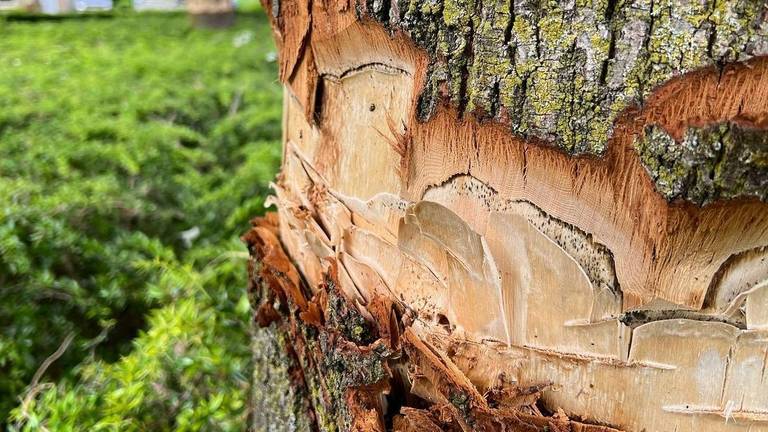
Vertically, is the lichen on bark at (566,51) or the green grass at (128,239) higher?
the lichen on bark at (566,51)

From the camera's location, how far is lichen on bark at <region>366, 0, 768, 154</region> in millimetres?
486

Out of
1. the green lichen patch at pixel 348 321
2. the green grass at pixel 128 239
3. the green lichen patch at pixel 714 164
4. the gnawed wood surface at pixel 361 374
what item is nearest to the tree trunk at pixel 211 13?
the green grass at pixel 128 239

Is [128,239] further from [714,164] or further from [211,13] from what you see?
[211,13]

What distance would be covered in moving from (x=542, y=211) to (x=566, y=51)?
0.50 feet

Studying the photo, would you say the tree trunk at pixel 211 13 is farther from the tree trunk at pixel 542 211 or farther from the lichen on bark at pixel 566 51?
the lichen on bark at pixel 566 51

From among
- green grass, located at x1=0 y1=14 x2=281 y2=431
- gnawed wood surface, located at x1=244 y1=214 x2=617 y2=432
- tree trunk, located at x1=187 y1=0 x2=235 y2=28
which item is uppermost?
tree trunk, located at x1=187 y1=0 x2=235 y2=28

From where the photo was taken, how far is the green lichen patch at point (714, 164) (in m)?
0.48

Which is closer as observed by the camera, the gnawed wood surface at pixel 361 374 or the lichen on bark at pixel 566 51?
the lichen on bark at pixel 566 51

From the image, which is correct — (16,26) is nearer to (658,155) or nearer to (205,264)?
(205,264)

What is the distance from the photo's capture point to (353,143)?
76 centimetres

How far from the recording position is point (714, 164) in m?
0.49

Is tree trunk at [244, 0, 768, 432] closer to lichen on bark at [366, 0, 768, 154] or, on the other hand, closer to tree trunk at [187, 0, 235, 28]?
lichen on bark at [366, 0, 768, 154]

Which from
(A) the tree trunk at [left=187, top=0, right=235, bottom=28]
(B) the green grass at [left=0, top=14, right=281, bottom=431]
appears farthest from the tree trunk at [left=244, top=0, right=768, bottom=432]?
(A) the tree trunk at [left=187, top=0, right=235, bottom=28]

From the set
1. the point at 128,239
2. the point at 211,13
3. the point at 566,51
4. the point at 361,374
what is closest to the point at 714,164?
the point at 566,51
